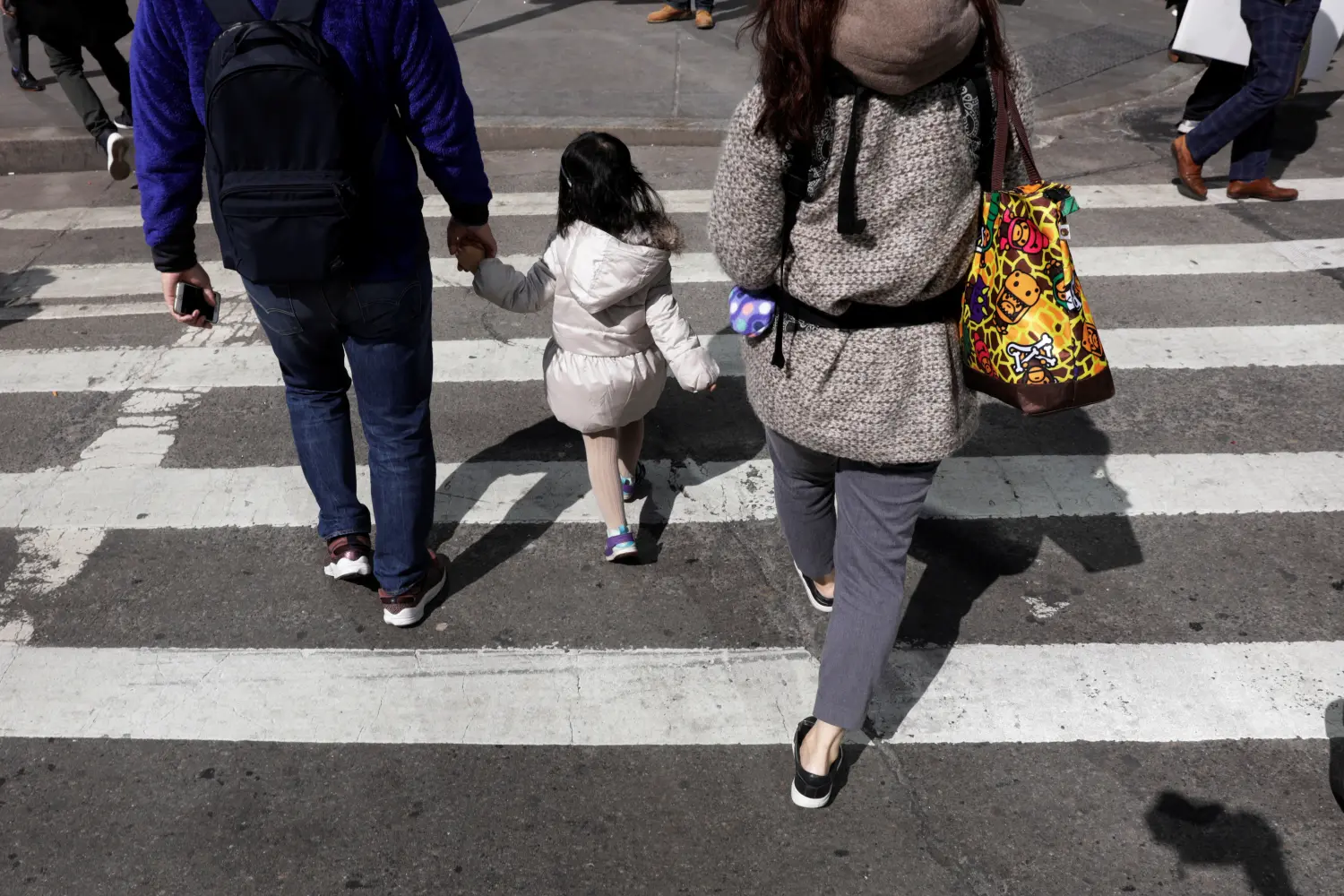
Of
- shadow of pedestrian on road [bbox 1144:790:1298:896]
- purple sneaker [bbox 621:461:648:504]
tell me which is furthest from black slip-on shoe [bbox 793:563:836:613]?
shadow of pedestrian on road [bbox 1144:790:1298:896]

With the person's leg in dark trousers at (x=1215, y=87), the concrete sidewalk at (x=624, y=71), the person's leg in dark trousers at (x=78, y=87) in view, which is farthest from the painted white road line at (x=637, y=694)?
the person's leg in dark trousers at (x=78, y=87)

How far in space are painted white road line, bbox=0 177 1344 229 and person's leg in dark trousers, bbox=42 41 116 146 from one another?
2.54 feet

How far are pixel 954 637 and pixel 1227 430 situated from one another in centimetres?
177

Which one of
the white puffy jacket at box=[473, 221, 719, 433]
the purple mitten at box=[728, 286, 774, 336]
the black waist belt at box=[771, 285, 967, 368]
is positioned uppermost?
the black waist belt at box=[771, 285, 967, 368]

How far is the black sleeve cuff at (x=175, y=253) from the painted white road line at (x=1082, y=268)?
2.98 m

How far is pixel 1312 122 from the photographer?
26.5 feet

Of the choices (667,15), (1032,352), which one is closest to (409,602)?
(1032,352)

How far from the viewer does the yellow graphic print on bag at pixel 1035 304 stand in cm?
224

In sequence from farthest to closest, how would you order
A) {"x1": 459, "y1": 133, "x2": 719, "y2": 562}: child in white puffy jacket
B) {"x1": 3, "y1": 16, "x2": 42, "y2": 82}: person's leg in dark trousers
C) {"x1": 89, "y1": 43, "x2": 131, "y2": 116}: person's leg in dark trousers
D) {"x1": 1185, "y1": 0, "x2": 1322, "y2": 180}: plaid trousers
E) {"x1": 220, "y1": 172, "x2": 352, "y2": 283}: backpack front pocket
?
1. {"x1": 3, "y1": 16, "x2": 42, "y2": 82}: person's leg in dark trousers
2. {"x1": 89, "y1": 43, "x2": 131, "y2": 116}: person's leg in dark trousers
3. {"x1": 1185, "y1": 0, "x2": 1322, "y2": 180}: plaid trousers
4. {"x1": 459, "y1": 133, "x2": 719, "y2": 562}: child in white puffy jacket
5. {"x1": 220, "y1": 172, "x2": 352, "y2": 283}: backpack front pocket

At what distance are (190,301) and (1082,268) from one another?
443cm

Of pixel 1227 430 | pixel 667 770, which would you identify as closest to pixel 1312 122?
pixel 1227 430

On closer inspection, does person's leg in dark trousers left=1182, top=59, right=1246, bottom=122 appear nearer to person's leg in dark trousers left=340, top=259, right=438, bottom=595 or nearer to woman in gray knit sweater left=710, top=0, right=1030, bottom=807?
woman in gray knit sweater left=710, top=0, right=1030, bottom=807

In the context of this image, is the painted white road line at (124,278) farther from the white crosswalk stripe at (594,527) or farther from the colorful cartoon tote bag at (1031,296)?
the colorful cartoon tote bag at (1031,296)

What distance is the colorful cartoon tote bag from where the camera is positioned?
2.24 meters
